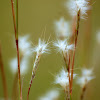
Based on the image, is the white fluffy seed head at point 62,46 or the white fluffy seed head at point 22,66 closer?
the white fluffy seed head at point 62,46

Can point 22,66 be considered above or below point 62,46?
below

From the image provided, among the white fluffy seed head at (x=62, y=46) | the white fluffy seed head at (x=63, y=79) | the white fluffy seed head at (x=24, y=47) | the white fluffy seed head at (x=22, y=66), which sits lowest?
the white fluffy seed head at (x=22, y=66)

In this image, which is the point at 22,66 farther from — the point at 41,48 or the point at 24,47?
the point at 41,48

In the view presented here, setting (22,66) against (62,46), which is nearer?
(62,46)

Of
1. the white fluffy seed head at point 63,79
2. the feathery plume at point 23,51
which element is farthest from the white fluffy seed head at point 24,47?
the white fluffy seed head at point 63,79

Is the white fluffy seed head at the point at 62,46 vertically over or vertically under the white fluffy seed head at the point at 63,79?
over

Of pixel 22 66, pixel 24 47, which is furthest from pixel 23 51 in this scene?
pixel 22 66

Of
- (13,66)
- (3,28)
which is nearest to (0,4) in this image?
(3,28)

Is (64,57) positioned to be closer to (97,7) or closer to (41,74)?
(41,74)

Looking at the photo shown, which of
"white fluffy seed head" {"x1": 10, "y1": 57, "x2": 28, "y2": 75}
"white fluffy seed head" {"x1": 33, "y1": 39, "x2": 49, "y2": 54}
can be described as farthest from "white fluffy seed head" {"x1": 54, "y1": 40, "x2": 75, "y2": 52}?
"white fluffy seed head" {"x1": 10, "y1": 57, "x2": 28, "y2": 75}

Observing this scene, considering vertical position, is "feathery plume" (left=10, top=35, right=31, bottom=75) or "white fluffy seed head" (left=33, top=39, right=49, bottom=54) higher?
"white fluffy seed head" (left=33, top=39, right=49, bottom=54)

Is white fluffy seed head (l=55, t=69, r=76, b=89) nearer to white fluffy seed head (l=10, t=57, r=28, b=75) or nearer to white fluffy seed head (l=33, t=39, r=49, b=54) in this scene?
white fluffy seed head (l=33, t=39, r=49, b=54)

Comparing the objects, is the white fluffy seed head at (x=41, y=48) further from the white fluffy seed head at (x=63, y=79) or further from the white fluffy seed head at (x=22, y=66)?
the white fluffy seed head at (x=22, y=66)
